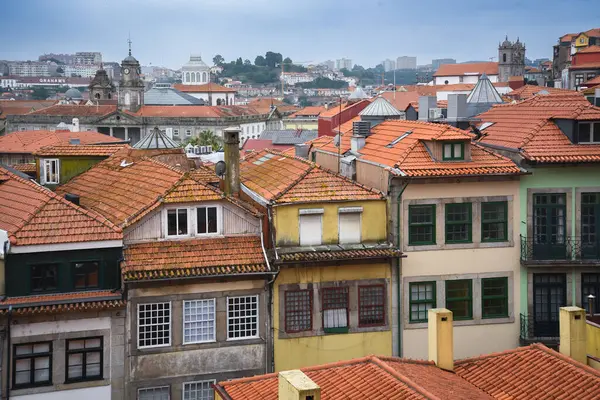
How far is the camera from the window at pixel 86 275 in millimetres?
26766

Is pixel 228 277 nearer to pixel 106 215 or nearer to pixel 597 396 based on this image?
pixel 106 215

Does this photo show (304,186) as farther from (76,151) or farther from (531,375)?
(76,151)

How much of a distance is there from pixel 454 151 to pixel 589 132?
4678 mm

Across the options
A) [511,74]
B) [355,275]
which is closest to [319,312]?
[355,275]

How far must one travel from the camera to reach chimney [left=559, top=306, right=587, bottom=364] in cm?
2225

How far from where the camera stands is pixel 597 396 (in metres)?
Answer: 19.8

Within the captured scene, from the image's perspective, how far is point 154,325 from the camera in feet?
90.4

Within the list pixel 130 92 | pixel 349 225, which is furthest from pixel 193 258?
pixel 130 92

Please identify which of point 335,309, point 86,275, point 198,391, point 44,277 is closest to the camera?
point 44,277

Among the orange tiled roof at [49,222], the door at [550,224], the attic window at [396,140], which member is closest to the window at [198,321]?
the orange tiled roof at [49,222]

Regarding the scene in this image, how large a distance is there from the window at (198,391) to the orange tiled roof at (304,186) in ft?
19.4

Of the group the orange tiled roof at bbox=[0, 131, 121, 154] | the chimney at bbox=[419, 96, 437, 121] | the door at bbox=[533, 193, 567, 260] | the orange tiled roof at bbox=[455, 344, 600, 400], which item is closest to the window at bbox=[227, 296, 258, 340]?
the orange tiled roof at bbox=[455, 344, 600, 400]

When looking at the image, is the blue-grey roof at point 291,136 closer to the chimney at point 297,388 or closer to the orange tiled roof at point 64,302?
the orange tiled roof at point 64,302

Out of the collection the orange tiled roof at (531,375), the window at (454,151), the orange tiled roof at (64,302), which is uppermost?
the window at (454,151)
